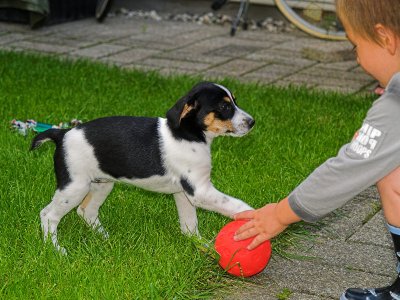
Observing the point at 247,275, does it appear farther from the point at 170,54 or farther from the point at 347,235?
the point at 170,54

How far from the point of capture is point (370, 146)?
120 inches

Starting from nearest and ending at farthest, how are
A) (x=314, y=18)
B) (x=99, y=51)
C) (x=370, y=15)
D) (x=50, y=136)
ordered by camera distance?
(x=370, y=15) → (x=50, y=136) → (x=99, y=51) → (x=314, y=18)

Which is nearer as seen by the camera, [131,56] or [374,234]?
[374,234]

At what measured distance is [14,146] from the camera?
5.44 metres

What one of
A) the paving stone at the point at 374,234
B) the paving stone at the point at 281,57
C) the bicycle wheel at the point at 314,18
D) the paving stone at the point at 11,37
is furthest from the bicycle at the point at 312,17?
the paving stone at the point at 374,234

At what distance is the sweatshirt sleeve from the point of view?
3037 mm

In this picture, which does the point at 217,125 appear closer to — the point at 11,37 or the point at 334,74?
the point at 334,74

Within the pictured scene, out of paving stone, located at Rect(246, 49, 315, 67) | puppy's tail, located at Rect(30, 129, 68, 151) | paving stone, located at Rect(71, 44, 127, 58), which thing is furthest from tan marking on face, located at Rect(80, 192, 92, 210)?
paving stone, located at Rect(246, 49, 315, 67)

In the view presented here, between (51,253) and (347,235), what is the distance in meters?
1.54

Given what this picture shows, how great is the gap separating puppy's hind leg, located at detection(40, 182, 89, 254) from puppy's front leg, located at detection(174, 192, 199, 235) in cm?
46

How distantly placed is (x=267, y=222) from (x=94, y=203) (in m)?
1.14

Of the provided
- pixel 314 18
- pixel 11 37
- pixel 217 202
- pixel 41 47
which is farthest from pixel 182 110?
pixel 314 18

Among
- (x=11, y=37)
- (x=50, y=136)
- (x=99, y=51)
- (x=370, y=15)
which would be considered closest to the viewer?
(x=370, y=15)

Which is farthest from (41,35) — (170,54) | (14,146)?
(14,146)
